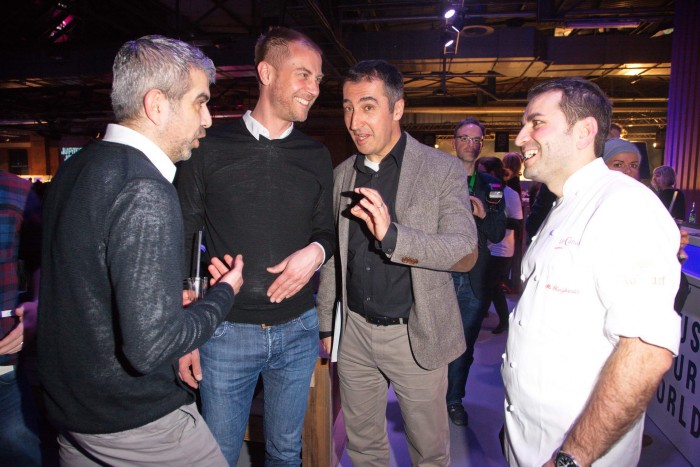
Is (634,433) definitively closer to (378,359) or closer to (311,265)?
(378,359)

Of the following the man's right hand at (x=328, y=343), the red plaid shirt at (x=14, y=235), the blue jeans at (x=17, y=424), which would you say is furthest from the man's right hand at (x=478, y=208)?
the blue jeans at (x=17, y=424)

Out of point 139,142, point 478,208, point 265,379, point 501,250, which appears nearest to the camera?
point 139,142

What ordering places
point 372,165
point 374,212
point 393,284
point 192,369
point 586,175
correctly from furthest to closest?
point 372,165 < point 393,284 < point 192,369 < point 374,212 < point 586,175

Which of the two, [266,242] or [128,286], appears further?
[266,242]

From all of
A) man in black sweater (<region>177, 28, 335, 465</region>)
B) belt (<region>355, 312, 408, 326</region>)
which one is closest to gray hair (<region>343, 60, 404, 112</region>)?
man in black sweater (<region>177, 28, 335, 465</region>)

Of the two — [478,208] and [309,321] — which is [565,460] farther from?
[478,208]

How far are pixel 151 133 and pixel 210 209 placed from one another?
0.60m

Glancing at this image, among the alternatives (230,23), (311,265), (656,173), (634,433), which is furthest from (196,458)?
(230,23)

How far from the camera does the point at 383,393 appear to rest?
215cm

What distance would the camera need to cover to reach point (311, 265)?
5.65 ft

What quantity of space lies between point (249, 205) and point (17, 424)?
1.36 meters

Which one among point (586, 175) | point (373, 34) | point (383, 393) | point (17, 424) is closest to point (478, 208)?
point (383, 393)

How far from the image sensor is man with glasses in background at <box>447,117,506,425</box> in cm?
316

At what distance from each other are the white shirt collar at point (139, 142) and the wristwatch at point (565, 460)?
1.35 metres
